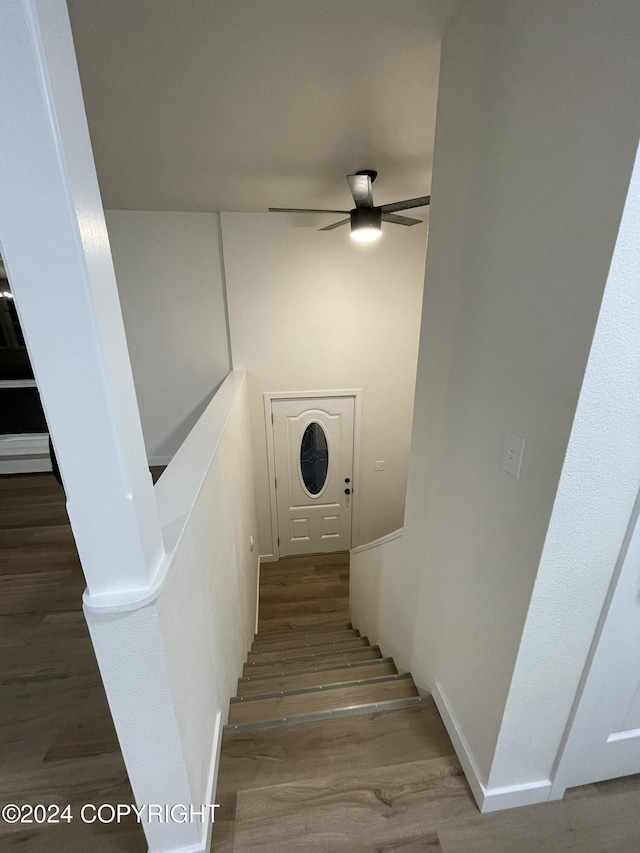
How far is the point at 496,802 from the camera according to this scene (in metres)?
1.15

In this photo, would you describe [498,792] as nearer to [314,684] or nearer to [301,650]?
[314,684]

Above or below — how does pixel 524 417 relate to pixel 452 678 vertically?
above

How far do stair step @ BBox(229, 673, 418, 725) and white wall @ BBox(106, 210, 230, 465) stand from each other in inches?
101

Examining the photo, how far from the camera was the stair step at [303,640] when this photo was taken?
269 cm

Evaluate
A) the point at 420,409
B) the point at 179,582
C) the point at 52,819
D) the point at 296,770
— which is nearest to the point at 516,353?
the point at 420,409

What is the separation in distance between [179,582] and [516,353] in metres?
1.10

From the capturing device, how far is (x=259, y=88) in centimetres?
140

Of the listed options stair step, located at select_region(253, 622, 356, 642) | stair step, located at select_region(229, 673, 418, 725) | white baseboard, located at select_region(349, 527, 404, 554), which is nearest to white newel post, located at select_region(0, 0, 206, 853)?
stair step, located at select_region(229, 673, 418, 725)

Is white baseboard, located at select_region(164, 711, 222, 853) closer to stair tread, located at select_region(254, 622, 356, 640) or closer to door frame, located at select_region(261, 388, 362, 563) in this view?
stair tread, located at select_region(254, 622, 356, 640)

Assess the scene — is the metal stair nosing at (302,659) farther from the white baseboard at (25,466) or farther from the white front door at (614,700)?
the white baseboard at (25,466)

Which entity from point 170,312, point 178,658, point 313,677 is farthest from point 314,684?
point 170,312

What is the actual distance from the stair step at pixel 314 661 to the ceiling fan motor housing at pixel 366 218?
9.16 ft

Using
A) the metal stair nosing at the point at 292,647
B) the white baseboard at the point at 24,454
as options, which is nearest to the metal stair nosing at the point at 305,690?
the metal stair nosing at the point at 292,647

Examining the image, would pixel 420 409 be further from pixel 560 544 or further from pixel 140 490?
pixel 140 490
